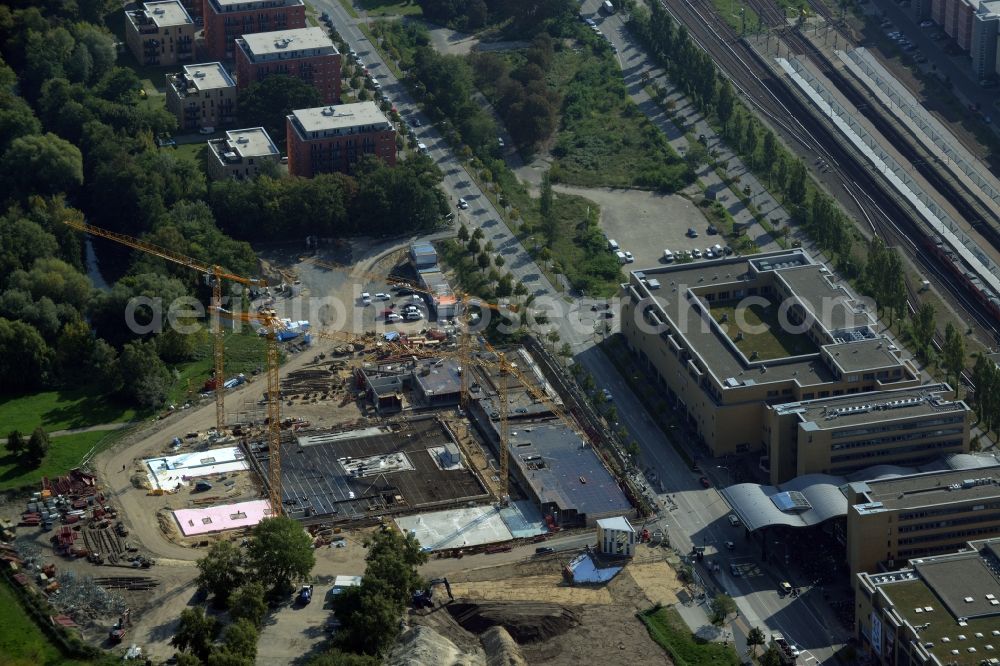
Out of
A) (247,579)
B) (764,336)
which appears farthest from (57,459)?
(764,336)

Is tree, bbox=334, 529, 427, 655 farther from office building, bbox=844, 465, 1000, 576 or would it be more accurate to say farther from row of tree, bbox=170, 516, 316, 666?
office building, bbox=844, 465, 1000, 576

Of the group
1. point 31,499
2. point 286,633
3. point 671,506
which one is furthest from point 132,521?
point 671,506

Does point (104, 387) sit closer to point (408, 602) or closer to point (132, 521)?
point (132, 521)

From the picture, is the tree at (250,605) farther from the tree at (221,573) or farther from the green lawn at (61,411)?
the green lawn at (61,411)

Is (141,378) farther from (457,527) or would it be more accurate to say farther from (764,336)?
(764,336)

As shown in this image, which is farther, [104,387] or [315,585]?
[104,387]

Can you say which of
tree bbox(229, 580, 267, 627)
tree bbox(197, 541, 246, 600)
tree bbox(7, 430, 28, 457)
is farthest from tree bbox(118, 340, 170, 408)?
tree bbox(229, 580, 267, 627)
